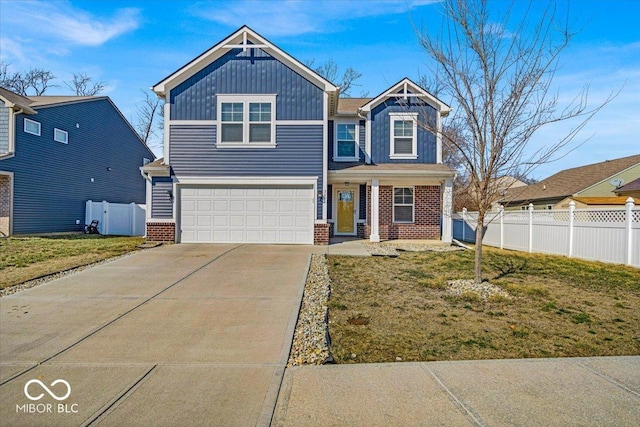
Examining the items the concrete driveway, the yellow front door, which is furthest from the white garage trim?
the concrete driveway

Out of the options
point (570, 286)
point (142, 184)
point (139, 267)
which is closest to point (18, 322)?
point (139, 267)

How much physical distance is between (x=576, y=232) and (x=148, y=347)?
12018mm

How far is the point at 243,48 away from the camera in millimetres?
14445

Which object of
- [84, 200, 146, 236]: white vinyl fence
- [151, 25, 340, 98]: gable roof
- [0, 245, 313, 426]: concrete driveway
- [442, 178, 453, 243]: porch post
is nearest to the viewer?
[0, 245, 313, 426]: concrete driveway

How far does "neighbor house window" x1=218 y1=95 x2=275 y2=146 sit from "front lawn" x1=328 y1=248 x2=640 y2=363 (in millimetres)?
6214

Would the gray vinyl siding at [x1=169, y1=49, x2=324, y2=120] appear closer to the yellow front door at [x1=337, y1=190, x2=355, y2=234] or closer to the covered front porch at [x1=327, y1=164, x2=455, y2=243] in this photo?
the covered front porch at [x1=327, y1=164, x2=455, y2=243]

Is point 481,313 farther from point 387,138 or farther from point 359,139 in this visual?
point 359,139

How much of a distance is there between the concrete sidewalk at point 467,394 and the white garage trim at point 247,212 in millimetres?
10127

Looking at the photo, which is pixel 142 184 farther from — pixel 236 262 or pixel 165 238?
pixel 236 262

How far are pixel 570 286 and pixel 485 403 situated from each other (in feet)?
19.4

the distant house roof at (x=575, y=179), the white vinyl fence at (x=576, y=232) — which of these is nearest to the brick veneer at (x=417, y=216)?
the white vinyl fence at (x=576, y=232)

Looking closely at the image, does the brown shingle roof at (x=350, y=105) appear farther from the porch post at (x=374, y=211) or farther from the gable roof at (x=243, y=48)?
the porch post at (x=374, y=211)

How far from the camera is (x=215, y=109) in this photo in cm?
1445

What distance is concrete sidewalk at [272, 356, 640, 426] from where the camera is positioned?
334 centimetres
